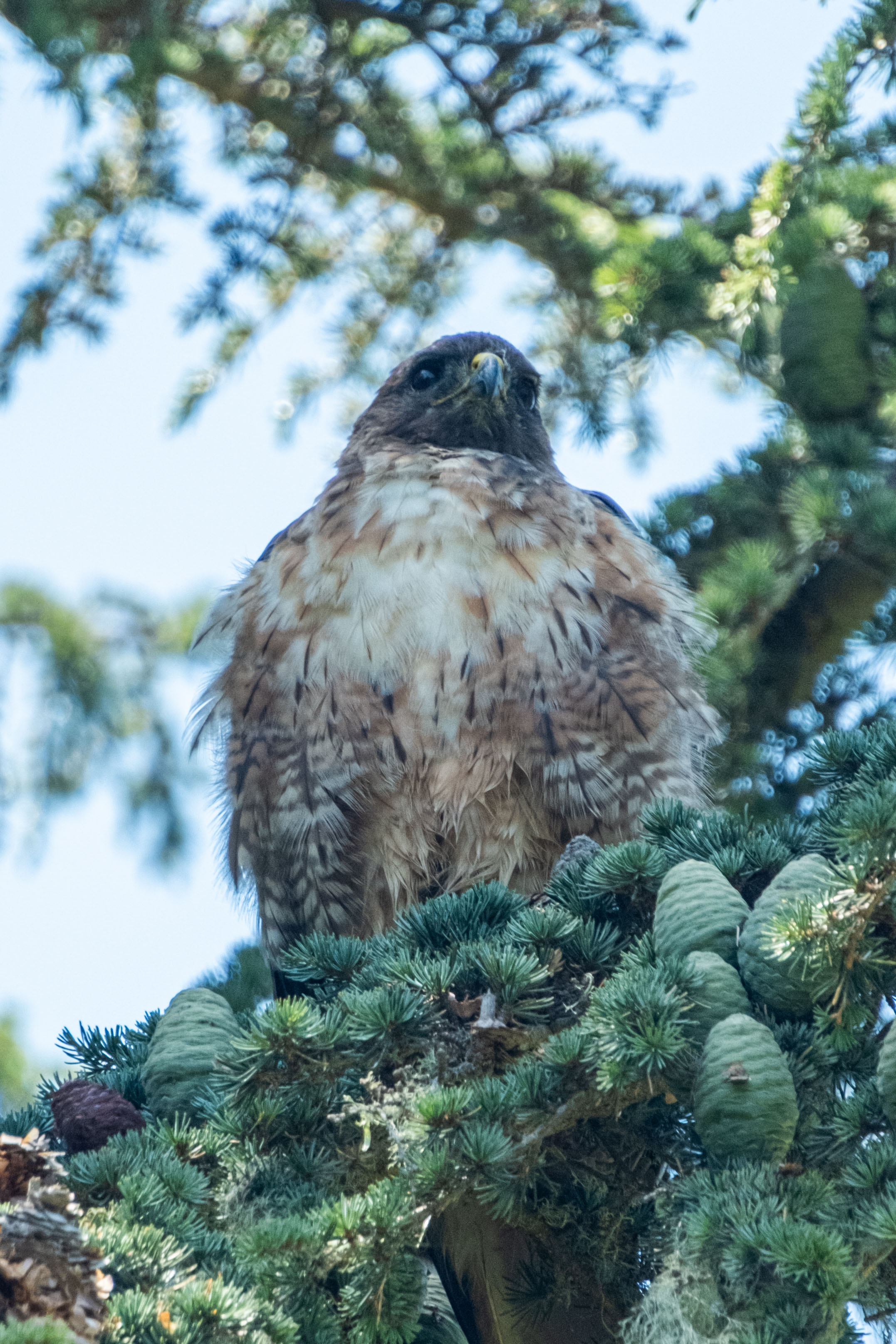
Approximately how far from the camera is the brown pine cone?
1853 millimetres

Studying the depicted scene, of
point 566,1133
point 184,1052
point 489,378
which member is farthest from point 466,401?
point 566,1133

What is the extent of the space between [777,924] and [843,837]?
0.54 ft

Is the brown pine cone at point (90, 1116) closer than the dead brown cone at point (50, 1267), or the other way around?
the dead brown cone at point (50, 1267)

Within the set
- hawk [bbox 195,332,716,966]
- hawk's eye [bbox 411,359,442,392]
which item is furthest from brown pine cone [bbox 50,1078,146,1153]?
hawk's eye [bbox 411,359,442,392]

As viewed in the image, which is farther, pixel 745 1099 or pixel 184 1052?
pixel 184 1052

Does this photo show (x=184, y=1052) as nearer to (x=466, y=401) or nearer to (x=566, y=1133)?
(x=566, y=1133)

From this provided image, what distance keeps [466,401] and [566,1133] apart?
2.22 meters

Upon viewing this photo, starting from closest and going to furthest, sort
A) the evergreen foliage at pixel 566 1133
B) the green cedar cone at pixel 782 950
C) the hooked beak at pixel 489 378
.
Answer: the evergreen foliage at pixel 566 1133
the green cedar cone at pixel 782 950
the hooked beak at pixel 489 378

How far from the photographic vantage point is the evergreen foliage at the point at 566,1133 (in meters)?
1.39

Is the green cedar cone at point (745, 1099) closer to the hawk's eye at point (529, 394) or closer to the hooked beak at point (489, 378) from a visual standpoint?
the hooked beak at point (489, 378)

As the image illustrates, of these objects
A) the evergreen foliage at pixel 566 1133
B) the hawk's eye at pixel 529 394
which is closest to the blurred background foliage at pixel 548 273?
the hawk's eye at pixel 529 394

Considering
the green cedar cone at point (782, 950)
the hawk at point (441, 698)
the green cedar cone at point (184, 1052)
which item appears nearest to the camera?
the green cedar cone at point (782, 950)

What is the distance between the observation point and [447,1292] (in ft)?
6.29

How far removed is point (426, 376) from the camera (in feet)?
12.1
